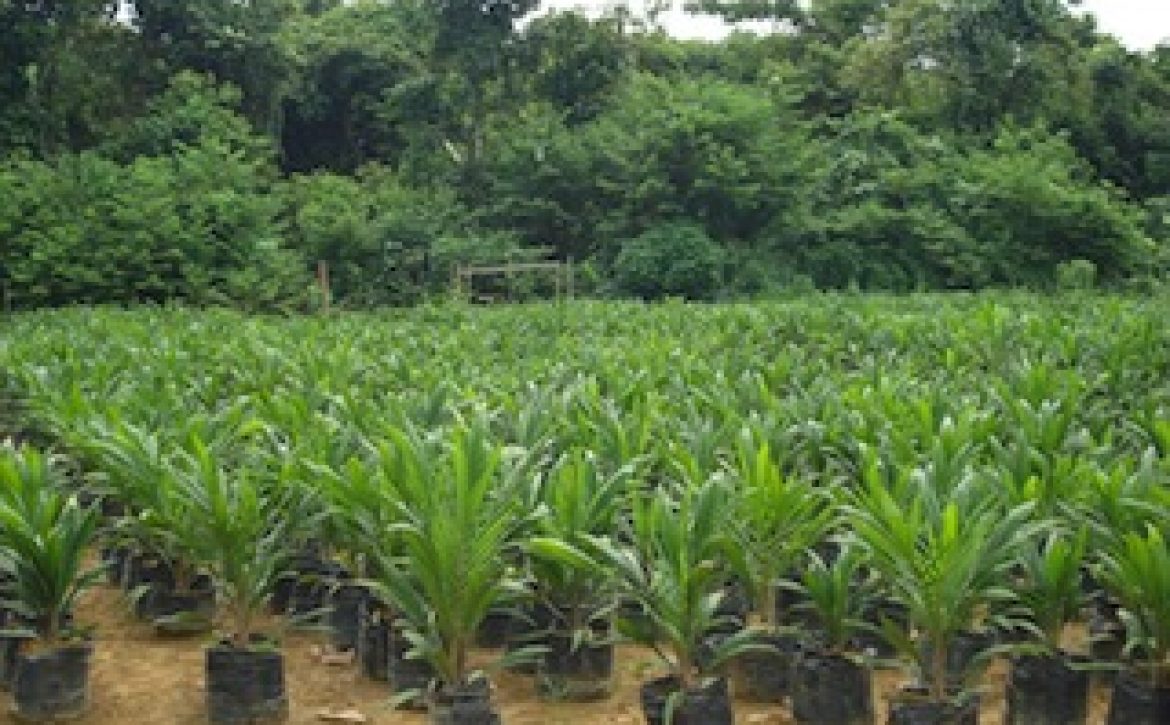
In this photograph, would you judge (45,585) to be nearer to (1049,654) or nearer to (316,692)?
(316,692)

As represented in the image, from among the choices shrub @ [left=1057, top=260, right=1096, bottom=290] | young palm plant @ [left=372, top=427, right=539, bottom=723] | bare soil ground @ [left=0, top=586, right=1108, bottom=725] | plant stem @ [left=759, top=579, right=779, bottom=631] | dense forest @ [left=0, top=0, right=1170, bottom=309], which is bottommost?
bare soil ground @ [left=0, top=586, right=1108, bottom=725]

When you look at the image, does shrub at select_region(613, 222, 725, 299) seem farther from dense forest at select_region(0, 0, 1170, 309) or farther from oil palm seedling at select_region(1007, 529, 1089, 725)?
oil palm seedling at select_region(1007, 529, 1089, 725)

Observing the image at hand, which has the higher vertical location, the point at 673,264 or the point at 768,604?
the point at 673,264

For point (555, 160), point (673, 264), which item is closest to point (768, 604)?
point (673, 264)

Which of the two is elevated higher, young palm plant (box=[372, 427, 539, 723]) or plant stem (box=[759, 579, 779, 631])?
young palm plant (box=[372, 427, 539, 723])

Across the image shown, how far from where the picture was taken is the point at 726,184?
2194 cm

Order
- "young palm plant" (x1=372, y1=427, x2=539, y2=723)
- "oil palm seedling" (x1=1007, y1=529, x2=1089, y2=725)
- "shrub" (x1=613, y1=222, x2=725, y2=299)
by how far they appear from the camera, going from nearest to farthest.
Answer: "oil palm seedling" (x1=1007, y1=529, x2=1089, y2=725), "young palm plant" (x1=372, y1=427, x2=539, y2=723), "shrub" (x1=613, y1=222, x2=725, y2=299)

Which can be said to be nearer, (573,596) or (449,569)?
(449,569)

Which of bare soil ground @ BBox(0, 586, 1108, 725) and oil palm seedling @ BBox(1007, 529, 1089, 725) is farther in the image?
bare soil ground @ BBox(0, 586, 1108, 725)

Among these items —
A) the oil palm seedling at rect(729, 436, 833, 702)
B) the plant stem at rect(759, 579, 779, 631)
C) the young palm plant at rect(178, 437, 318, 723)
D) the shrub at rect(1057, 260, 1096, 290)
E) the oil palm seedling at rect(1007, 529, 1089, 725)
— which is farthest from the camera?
the shrub at rect(1057, 260, 1096, 290)

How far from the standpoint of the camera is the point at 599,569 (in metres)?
3.23

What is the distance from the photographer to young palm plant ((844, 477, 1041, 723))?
298cm

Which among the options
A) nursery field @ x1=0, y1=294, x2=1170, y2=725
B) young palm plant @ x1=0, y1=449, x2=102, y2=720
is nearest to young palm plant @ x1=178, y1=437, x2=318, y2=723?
nursery field @ x1=0, y1=294, x2=1170, y2=725

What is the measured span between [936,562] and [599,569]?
34.9 inches
